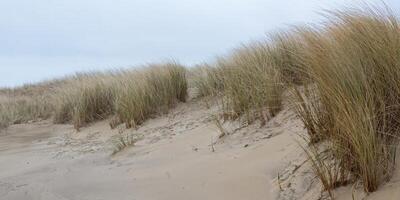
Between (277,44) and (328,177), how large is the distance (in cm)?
367

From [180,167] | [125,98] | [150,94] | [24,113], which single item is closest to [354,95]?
[180,167]

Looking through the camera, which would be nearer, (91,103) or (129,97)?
(129,97)

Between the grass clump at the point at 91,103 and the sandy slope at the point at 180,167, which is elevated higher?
the grass clump at the point at 91,103

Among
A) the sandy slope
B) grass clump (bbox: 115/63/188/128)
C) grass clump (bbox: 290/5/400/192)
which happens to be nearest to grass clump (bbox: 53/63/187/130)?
grass clump (bbox: 115/63/188/128)

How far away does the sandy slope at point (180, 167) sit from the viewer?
3.68m

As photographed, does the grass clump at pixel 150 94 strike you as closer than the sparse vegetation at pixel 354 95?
No

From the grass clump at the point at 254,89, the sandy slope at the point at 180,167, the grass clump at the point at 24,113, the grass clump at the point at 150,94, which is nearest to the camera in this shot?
the sandy slope at the point at 180,167

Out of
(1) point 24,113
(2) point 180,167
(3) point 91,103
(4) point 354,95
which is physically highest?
(4) point 354,95

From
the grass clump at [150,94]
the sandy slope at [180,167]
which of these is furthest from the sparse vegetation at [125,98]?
the sandy slope at [180,167]

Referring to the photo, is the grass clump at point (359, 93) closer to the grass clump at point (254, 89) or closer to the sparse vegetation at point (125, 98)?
the grass clump at point (254, 89)

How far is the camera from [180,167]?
467 cm

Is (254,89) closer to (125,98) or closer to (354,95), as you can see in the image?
(354,95)

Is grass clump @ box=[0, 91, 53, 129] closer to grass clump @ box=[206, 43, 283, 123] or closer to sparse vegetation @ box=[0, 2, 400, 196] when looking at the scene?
sparse vegetation @ box=[0, 2, 400, 196]

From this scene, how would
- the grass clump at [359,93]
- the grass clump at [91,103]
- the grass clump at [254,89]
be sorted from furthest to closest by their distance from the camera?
the grass clump at [91,103] < the grass clump at [254,89] < the grass clump at [359,93]
